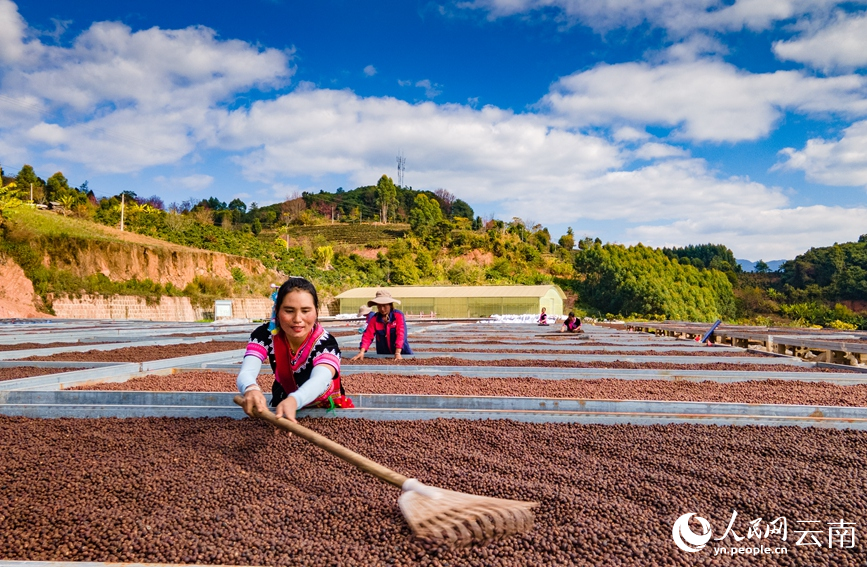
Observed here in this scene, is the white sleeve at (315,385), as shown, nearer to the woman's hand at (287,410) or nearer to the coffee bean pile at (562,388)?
the woman's hand at (287,410)

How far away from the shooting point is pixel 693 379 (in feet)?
14.3

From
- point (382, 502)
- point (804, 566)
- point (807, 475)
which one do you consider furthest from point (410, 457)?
point (807, 475)

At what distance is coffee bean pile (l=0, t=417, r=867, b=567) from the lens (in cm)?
144

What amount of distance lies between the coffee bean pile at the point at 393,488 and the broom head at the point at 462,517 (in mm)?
35

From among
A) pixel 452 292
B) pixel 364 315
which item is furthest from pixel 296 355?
pixel 452 292

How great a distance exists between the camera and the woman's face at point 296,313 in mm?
2281

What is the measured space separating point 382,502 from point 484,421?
966 mm

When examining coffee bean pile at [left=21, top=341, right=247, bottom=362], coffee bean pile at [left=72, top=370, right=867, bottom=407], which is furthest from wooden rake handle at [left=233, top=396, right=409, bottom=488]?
coffee bean pile at [left=21, top=341, right=247, bottom=362]

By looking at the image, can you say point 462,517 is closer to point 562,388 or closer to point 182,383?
point 562,388

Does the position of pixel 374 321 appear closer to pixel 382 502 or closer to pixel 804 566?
pixel 382 502

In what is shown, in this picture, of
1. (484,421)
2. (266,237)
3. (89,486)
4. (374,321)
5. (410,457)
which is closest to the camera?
(89,486)

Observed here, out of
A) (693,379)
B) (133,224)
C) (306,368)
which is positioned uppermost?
(133,224)

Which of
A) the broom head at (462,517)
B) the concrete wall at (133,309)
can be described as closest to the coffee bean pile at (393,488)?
the broom head at (462,517)

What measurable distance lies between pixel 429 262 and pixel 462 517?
40.5 m
